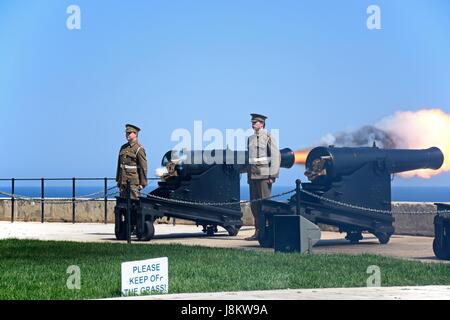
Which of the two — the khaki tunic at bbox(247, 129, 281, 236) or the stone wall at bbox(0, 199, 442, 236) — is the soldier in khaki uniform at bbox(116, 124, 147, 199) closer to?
the khaki tunic at bbox(247, 129, 281, 236)

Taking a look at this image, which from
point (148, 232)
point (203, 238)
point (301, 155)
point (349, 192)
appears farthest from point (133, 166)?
point (349, 192)

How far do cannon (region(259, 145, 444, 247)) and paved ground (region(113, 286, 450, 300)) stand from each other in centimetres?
709

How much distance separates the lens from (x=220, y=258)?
14.7 m

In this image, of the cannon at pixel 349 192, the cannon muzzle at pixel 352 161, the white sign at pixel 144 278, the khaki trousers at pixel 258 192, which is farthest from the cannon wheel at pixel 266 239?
the white sign at pixel 144 278

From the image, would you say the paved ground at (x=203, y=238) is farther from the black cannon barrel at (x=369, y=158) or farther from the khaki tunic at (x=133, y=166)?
the black cannon barrel at (x=369, y=158)

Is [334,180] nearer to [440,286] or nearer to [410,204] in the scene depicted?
[410,204]

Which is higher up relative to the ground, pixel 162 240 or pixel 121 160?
pixel 121 160

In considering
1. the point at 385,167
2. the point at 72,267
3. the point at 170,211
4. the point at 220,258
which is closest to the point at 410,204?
the point at 385,167

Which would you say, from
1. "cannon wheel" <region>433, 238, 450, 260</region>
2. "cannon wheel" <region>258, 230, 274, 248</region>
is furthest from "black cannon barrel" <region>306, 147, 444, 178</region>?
"cannon wheel" <region>433, 238, 450, 260</region>

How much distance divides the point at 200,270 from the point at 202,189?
7.48 metres

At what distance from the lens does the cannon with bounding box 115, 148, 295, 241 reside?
19906 mm

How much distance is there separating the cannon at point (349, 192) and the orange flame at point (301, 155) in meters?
0.68

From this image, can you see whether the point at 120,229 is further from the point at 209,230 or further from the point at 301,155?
the point at 301,155

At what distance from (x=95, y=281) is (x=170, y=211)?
317 inches
